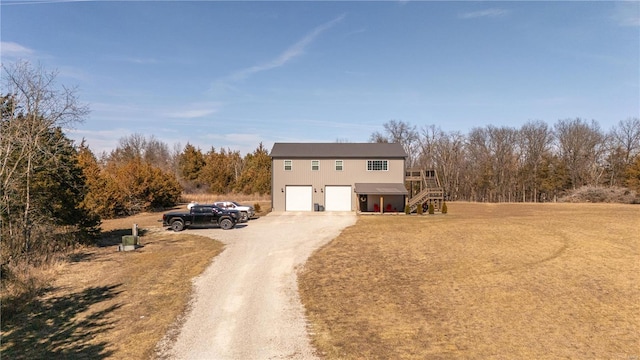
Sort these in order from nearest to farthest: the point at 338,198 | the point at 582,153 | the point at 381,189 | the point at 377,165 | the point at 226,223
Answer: the point at 226,223 < the point at 381,189 < the point at 338,198 < the point at 377,165 < the point at 582,153

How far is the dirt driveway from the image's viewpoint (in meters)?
8.04

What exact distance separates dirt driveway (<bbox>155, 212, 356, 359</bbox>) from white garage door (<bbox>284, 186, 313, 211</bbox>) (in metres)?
15.4

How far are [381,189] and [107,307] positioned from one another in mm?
26523

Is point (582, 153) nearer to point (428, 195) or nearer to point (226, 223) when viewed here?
point (428, 195)

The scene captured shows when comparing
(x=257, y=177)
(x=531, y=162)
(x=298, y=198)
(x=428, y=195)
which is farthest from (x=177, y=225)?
(x=531, y=162)

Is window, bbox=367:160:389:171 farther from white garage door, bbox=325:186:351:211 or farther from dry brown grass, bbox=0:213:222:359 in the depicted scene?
dry brown grass, bbox=0:213:222:359

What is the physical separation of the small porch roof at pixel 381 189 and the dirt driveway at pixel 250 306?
13.2m

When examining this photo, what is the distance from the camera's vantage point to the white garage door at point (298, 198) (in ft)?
119

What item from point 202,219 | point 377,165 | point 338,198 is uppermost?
point 377,165

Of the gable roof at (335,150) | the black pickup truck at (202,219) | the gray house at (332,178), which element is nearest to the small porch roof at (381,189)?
the gray house at (332,178)

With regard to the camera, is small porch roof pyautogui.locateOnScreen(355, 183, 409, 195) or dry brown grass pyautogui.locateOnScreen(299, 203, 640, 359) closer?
dry brown grass pyautogui.locateOnScreen(299, 203, 640, 359)

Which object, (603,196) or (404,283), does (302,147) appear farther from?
(603,196)

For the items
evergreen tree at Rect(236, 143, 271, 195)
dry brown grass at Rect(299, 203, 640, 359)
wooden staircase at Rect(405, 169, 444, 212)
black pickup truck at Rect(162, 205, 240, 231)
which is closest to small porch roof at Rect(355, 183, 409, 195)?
wooden staircase at Rect(405, 169, 444, 212)

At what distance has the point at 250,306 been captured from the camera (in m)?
10.6
